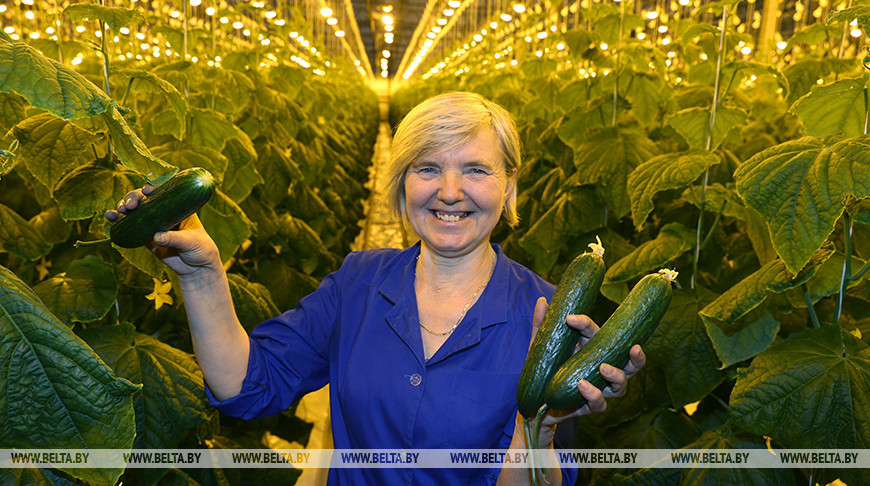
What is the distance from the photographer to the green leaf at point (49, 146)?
6.04ft

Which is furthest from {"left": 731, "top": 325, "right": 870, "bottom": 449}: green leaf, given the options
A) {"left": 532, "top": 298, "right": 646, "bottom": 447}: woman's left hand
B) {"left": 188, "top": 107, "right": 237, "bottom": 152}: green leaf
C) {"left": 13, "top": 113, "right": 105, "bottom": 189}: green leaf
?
{"left": 188, "top": 107, "right": 237, "bottom": 152}: green leaf

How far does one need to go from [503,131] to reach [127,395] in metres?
1.32

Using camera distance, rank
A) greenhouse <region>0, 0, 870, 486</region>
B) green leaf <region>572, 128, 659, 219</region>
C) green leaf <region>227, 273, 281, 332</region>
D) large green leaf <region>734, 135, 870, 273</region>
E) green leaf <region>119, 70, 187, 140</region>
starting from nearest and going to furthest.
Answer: greenhouse <region>0, 0, 870, 486</region> < large green leaf <region>734, 135, 870, 273</region> < green leaf <region>119, 70, 187, 140</region> < green leaf <region>227, 273, 281, 332</region> < green leaf <region>572, 128, 659, 219</region>

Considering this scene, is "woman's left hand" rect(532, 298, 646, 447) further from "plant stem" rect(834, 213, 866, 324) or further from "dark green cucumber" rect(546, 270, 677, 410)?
"plant stem" rect(834, 213, 866, 324)

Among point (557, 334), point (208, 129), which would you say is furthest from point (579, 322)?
point (208, 129)

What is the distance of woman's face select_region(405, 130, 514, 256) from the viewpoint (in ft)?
6.54

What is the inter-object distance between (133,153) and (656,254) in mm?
1843

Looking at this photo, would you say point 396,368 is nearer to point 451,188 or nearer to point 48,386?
point 451,188

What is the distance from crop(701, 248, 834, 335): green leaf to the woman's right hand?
137 cm

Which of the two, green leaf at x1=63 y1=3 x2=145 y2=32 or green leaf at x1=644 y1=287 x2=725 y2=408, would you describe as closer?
green leaf at x1=63 y1=3 x2=145 y2=32

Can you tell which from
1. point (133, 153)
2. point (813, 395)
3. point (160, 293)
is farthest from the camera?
point (160, 293)

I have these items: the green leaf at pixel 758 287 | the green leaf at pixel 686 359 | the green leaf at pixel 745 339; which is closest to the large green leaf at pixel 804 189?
the green leaf at pixel 758 287

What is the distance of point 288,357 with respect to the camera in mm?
2051

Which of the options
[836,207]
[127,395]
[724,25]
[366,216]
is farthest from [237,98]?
[366,216]
